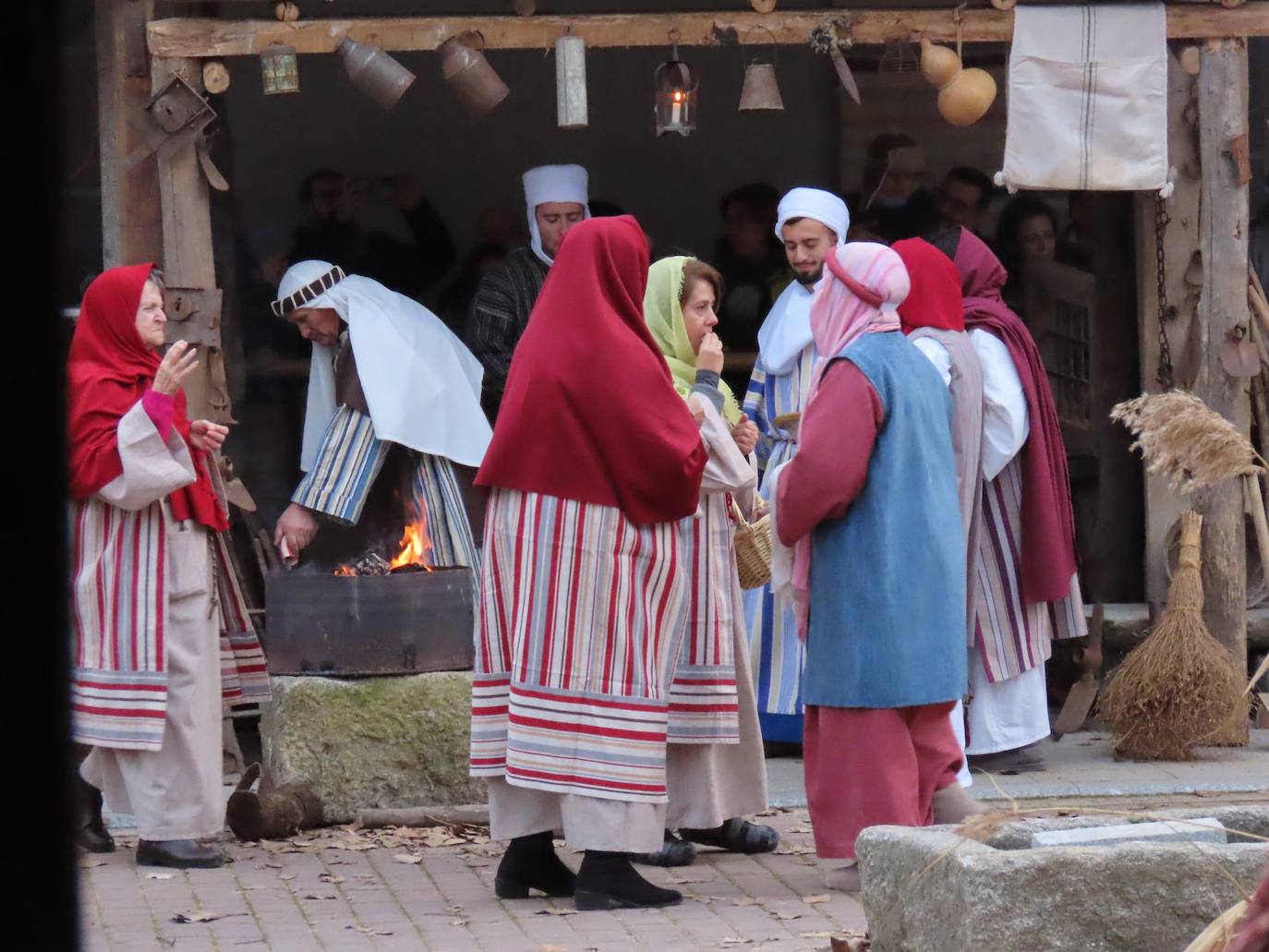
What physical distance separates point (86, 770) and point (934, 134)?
18.3ft

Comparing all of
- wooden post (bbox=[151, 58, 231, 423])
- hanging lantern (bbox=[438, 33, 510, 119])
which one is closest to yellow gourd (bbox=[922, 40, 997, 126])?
hanging lantern (bbox=[438, 33, 510, 119])

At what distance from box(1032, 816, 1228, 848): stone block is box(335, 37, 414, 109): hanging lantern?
4057mm

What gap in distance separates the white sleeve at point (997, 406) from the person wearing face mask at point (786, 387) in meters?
0.66

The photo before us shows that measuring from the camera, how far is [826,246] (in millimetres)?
7734

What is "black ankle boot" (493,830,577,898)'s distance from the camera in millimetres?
6031

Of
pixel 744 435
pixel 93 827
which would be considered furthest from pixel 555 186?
pixel 93 827

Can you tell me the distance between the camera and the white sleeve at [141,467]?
20.8 ft

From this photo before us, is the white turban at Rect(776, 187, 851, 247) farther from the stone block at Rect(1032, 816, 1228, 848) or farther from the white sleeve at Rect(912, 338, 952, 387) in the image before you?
the stone block at Rect(1032, 816, 1228, 848)

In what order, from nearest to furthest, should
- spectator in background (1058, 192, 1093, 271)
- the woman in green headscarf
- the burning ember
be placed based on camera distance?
1. the woman in green headscarf
2. the burning ember
3. spectator in background (1058, 192, 1093, 271)

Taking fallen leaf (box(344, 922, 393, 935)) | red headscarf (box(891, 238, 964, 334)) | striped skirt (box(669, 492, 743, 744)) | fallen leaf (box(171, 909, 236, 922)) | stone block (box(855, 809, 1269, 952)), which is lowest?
fallen leaf (box(344, 922, 393, 935))

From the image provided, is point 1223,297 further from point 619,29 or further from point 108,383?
point 108,383

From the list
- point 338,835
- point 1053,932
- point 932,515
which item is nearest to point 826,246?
point 932,515

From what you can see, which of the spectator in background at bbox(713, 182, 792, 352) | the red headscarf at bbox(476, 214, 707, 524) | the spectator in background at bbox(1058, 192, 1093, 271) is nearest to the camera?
the red headscarf at bbox(476, 214, 707, 524)

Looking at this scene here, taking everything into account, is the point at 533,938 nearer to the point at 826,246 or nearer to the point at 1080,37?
the point at 826,246
